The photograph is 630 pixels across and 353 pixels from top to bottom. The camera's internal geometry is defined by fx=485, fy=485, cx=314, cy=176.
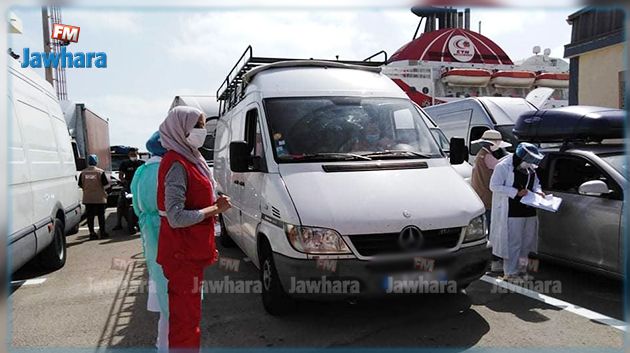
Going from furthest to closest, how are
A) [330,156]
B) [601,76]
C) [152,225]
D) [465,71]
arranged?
[465,71] → [601,76] → [330,156] → [152,225]

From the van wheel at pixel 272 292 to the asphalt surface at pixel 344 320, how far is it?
4.4 inches

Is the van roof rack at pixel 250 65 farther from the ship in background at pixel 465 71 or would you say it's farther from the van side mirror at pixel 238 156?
the ship in background at pixel 465 71

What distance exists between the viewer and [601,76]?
10.9 metres

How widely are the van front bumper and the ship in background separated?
45.3ft

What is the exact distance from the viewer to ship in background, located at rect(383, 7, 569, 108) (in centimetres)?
1798

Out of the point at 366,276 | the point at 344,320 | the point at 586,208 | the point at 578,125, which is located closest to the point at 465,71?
the point at 578,125

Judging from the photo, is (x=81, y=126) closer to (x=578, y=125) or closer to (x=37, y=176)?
(x=37, y=176)

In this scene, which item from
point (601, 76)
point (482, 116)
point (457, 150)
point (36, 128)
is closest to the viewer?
point (457, 150)

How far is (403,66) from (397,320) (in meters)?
A: 15.2

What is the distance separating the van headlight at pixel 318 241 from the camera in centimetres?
389

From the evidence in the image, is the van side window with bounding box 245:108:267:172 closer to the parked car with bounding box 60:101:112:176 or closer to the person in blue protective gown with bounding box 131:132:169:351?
the person in blue protective gown with bounding box 131:132:169:351

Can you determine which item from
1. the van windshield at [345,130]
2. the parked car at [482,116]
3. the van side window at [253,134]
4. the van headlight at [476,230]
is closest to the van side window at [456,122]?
the parked car at [482,116]

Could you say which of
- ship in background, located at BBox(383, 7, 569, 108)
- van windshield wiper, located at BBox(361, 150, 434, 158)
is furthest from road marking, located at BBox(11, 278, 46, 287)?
ship in background, located at BBox(383, 7, 569, 108)

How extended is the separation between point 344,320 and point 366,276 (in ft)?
2.71
